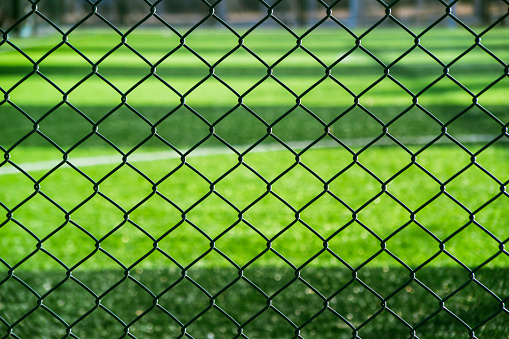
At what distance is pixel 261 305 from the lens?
309 centimetres

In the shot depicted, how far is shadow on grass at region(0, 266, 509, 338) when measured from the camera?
9.13ft

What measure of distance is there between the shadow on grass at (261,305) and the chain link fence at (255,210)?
0.03ft

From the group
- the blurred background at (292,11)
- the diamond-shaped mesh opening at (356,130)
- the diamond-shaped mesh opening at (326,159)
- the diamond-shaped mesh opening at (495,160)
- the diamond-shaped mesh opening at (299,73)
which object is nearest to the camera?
the diamond-shaped mesh opening at (495,160)

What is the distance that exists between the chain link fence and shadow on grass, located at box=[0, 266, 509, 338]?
11mm

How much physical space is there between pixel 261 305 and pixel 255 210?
1.61 metres

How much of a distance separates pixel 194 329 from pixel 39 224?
194cm

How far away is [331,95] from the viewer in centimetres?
1088

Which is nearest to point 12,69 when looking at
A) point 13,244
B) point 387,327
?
point 13,244

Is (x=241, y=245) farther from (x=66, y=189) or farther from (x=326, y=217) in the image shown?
(x=66, y=189)

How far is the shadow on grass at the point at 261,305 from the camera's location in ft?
9.13

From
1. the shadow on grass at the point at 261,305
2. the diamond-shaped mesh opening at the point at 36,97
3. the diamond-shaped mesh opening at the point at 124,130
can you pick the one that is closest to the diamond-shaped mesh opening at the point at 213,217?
the shadow on grass at the point at 261,305

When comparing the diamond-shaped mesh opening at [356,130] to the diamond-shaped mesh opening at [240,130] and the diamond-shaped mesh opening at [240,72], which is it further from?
the diamond-shaped mesh opening at [240,72]

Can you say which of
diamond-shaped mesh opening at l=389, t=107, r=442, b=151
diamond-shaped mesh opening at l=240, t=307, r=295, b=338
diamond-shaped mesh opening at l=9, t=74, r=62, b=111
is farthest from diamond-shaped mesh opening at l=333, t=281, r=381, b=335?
diamond-shaped mesh opening at l=9, t=74, r=62, b=111

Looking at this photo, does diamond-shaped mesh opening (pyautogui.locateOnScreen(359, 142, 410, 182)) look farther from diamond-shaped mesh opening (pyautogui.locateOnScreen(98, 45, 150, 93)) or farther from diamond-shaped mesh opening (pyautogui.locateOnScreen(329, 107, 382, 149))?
diamond-shaped mesh opening (pyautogui.locateOnScreen(98, 45, 150, 93))
